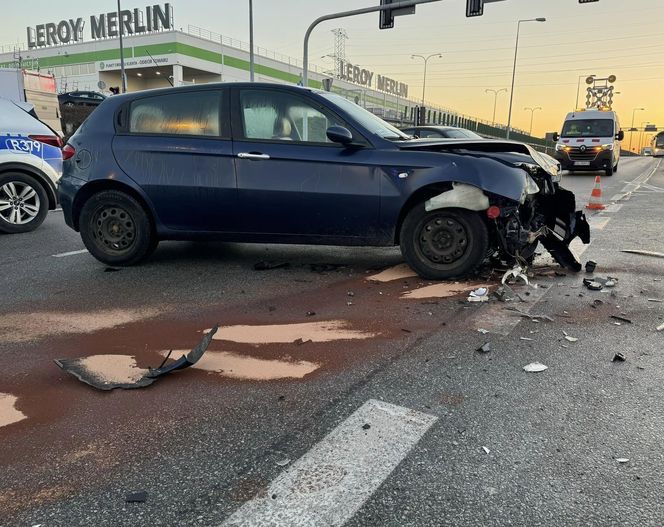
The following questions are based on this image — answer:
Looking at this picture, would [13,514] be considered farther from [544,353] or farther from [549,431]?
[544,353]

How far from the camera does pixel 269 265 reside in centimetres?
576

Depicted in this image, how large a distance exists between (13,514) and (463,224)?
3.94m

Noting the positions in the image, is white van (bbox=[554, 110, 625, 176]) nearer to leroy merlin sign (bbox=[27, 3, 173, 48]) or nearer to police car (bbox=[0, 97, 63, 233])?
police car (bbox=[0, 97, 63, 233])

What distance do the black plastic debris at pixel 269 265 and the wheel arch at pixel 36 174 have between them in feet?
12.6

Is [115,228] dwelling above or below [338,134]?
below

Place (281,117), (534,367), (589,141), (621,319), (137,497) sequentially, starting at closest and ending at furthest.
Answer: (137,497) → (534,367) → (621,319) → (281,117) → (589,141)

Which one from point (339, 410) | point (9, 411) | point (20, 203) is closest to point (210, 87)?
point (9, 411)

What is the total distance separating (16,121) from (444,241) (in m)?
6.56

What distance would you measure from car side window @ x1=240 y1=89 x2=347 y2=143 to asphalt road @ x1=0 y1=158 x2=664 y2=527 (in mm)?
1404

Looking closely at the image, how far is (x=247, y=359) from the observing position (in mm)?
3393

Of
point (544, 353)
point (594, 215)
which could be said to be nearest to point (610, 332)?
point (544, 353)

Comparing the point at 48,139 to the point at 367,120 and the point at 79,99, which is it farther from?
the point at 79,99

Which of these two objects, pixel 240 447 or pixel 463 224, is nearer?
pixel 240 447

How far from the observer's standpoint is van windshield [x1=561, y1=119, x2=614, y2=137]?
22.7m
